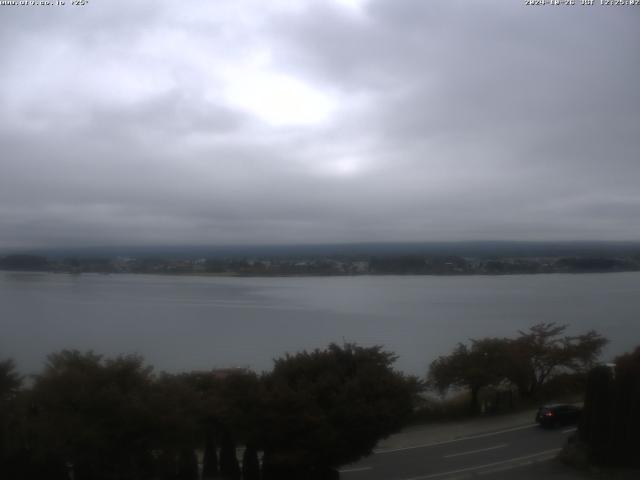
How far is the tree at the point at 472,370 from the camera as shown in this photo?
2306 cm

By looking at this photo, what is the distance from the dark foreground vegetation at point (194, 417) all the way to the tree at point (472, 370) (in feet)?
30.6

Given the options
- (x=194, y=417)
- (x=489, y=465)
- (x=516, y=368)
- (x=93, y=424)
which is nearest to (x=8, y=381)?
(x=93, y=424)

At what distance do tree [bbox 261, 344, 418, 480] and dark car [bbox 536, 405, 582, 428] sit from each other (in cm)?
671

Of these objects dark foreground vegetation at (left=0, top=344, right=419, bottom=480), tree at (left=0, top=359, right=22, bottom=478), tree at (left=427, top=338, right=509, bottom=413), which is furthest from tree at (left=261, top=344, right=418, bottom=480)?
tree at (left=427, top=338, right=509, bottom=413)

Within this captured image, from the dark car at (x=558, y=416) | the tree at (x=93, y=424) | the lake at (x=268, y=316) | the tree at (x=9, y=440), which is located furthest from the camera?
the lake at (x=268, y=316)

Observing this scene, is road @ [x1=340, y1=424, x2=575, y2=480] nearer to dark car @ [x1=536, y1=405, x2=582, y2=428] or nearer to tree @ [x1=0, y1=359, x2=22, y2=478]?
dark car @ [x1=536, y1=405, x2=582, y2=428]

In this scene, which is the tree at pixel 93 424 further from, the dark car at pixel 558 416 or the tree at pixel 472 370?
the tree at pixel 472 370

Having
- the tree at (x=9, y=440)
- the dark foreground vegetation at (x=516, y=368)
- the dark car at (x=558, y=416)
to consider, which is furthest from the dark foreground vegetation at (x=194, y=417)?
the dark foreground vegetation at (x=516, y=368)

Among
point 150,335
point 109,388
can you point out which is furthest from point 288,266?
point 109,388

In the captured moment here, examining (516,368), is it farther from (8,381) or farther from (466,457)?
(8,381)

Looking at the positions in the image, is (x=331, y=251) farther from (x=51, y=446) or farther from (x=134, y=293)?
(x=51, y=446)

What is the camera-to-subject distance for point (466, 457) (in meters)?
15.6

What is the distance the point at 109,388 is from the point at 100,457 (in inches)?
43.2

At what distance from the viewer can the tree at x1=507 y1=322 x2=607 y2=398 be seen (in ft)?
79.2
